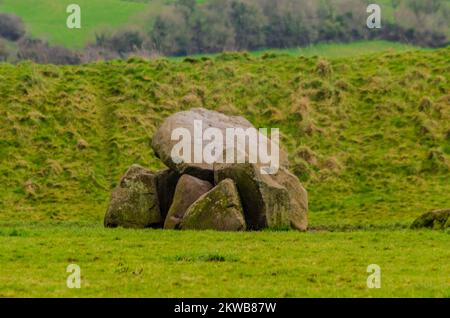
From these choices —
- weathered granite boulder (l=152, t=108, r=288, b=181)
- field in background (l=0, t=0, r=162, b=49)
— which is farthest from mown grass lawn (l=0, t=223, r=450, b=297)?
field in background (l=0, t=0, r=162, b=49)

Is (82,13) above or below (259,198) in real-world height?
above

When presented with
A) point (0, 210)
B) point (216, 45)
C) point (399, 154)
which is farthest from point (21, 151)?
point (216, 45)

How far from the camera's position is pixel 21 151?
206ft

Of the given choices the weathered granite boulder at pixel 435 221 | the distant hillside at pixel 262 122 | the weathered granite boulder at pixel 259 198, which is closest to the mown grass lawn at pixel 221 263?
the weathered granite boulder at pixel 259 198

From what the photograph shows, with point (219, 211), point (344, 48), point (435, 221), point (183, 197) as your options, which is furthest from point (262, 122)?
point (344, 48)

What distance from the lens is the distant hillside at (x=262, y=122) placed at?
55.1 m

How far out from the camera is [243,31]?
136125 mm

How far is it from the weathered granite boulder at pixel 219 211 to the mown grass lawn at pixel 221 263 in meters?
1.61

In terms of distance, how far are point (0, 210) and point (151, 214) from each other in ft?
51.5

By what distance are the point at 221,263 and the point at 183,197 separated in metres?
13.8

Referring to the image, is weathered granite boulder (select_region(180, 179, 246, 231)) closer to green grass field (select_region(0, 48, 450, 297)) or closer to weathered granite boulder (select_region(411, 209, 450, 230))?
green grass field (select_region(0, 48, 450, 297))

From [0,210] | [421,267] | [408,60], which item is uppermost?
[408,60]

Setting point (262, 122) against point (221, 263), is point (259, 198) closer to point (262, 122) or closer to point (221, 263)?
point (221, 263)
